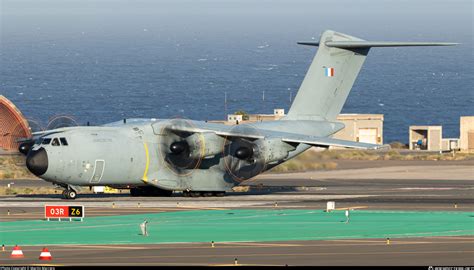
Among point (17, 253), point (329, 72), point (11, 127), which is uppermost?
point (329, 72)

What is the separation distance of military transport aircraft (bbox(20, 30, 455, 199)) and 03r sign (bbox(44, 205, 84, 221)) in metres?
6.44

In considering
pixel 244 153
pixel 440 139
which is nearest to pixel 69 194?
pixel 244 153

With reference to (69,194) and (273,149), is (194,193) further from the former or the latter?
(69,194)

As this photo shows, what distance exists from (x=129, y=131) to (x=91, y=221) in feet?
34.3

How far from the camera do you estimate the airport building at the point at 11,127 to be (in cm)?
5831

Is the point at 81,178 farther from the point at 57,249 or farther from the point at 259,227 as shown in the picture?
the point at 57,249

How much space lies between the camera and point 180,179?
56781mm

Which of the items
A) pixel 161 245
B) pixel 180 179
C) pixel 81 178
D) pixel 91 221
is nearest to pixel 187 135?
pixel 180 179

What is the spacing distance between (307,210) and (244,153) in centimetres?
720

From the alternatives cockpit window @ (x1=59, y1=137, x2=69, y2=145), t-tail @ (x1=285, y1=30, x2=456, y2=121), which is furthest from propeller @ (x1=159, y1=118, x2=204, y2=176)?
t-tail @ (x1=285, y1=30, x2=456, y2=121)

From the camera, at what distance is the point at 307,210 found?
50.0 meters

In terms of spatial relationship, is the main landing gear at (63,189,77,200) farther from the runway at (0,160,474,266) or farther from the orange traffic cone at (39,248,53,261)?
the orange traffic cone at (39,248,53,261)

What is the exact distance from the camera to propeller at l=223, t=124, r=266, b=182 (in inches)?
2232

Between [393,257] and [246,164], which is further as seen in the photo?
[246,164]
